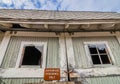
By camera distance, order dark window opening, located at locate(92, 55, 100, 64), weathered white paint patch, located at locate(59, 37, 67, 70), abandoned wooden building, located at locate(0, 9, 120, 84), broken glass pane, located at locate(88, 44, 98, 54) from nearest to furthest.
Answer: abandoned wooden building, located at locate(0, 9, 120, 84) → weathered white paint patch, located at locate(59, 37, 67, 70) → dark window opening, located at locate(92, 55, 100, 64) → broken glass pane, located at locate(88, 44, 98, 54)

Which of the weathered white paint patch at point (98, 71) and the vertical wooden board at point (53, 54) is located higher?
the vertical wooden board at point (53, 54)

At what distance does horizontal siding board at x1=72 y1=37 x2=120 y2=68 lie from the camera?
5.10 m

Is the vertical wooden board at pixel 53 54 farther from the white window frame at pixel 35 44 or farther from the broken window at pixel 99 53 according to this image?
the broken window at pixel 99 53

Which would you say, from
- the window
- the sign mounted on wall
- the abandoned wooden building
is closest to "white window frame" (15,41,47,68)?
the abandoned wooden building

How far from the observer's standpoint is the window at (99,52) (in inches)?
209

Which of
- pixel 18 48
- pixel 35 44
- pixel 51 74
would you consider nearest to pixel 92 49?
pixel 51 74

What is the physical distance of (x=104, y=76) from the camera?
187 inches

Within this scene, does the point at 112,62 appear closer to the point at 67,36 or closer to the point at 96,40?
the point at 96,40

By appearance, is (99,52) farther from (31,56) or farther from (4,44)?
(4,44)

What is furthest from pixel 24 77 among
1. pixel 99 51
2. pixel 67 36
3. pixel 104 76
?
pixel 99 51

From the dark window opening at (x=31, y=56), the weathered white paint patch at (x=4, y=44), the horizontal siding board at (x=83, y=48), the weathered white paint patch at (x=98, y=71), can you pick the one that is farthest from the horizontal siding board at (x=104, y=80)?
the weathered white paint patch at (x=4, y=44)

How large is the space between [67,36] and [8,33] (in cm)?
272

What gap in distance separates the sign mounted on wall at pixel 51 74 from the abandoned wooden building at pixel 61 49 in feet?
0.44

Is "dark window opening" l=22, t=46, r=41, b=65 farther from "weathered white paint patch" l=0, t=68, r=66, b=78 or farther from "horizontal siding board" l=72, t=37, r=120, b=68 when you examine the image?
"horizontal siding board" l=72, t=37, r=120, b=68
